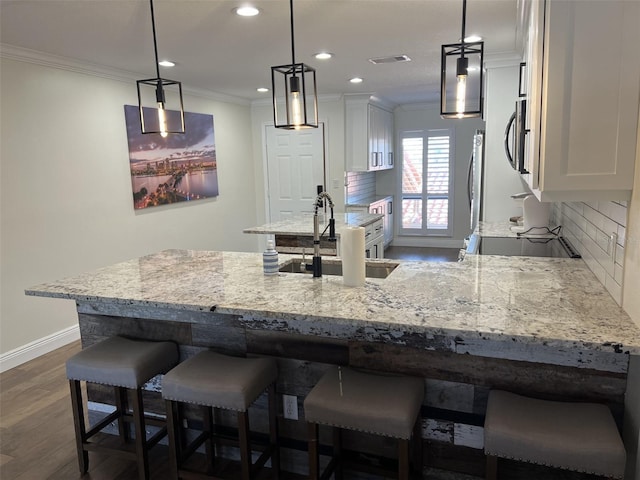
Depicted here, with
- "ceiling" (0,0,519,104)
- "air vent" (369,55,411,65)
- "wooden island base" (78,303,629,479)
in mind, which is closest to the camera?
"wooden island base" (78,303,629,479)

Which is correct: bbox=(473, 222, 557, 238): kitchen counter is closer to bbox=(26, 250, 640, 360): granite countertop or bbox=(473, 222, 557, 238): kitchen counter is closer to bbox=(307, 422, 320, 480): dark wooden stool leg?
bbox=(26, 250, 640, 360): granite countertop

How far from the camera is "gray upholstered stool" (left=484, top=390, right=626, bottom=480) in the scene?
142 cm

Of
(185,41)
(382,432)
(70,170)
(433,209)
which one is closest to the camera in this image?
(382,432)

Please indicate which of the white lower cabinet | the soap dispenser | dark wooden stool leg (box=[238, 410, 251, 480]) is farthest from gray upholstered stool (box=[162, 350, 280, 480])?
the white lower cabinet

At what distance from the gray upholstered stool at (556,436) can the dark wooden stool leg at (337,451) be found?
62 centimetres

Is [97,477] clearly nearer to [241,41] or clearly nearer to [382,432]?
[382,432]

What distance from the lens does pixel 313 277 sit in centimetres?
226

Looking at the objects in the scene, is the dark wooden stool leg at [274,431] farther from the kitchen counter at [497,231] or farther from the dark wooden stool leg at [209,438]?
the kitchen counter at [497,231]

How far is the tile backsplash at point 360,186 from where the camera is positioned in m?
6.88

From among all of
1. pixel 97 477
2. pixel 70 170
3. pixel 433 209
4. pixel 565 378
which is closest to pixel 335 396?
pixel 565 378

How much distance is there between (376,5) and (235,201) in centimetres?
417

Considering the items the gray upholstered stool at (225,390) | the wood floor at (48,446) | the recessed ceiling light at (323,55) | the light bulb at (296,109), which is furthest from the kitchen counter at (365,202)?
the gray upholstered stool at (225,390)

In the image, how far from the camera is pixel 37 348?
383cm

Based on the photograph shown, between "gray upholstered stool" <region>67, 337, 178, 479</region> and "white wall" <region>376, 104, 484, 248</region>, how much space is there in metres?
6.36
